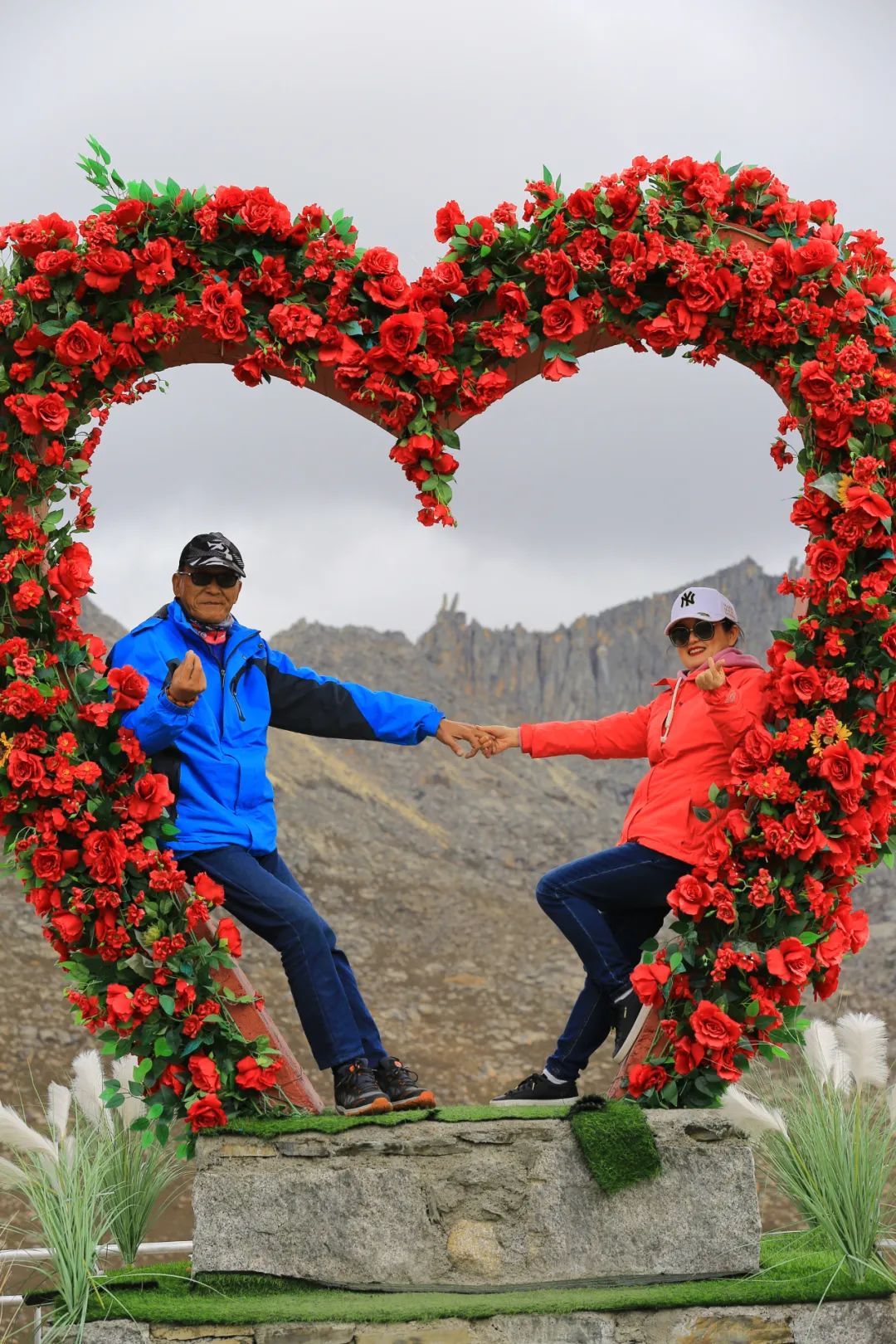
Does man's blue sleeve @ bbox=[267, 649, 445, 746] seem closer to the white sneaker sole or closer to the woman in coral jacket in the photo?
the woman in coral jacket

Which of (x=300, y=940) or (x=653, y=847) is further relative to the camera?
(x=653, y=847)

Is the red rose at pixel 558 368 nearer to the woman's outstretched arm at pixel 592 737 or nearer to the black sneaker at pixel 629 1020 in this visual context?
the woman's outstretched arm at pixel 592 737

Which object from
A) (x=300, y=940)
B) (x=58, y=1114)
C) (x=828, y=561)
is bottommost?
(x=58, y=1114)

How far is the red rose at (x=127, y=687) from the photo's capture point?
4.84m

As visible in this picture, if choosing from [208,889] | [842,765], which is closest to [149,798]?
[208,889]

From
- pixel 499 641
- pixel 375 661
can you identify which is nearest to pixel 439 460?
pixel 375 661

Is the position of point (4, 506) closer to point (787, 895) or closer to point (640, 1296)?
point (787, 895)

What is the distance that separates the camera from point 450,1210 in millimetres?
4691

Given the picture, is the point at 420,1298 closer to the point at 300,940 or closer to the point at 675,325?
the point at 300,940

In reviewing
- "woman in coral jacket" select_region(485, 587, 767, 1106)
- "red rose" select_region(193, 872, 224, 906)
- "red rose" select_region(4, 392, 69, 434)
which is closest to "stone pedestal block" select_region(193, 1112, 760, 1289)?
"woman in coral jacket" select_region(485, 587, 767, 1106)

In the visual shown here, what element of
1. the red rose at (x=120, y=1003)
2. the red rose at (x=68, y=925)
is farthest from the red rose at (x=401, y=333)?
the red rose at (x=120, y=1003)

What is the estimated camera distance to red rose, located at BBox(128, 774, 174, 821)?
4.80 meters

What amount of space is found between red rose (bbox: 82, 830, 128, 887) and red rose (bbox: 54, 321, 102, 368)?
5.46ft

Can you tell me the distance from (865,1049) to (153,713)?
304 centimetres
